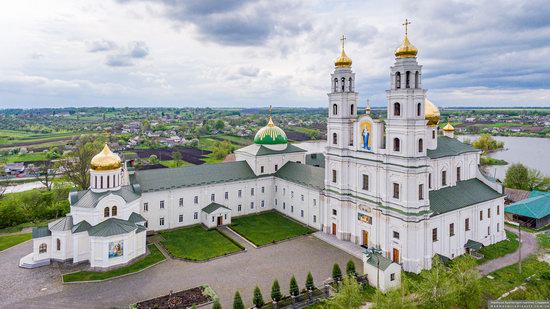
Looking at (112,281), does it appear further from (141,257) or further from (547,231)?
(547,231)

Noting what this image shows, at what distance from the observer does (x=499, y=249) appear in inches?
1021

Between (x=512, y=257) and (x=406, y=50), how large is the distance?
16.3 meters

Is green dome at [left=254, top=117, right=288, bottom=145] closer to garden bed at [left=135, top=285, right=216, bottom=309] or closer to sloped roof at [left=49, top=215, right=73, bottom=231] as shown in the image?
sloped roof at [left=49, top=215, right=73, bottom=231]

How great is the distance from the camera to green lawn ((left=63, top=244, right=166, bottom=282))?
22016 mm

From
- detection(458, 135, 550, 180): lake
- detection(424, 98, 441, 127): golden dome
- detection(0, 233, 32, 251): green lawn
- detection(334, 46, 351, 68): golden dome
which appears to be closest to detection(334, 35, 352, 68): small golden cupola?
detection(334, 46, 351, 68): golden dome

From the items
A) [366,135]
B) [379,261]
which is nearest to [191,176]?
[366,135]

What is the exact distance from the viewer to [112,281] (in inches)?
858

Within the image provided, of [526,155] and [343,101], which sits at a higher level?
[343,101]

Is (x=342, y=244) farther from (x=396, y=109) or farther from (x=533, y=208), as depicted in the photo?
(x=533, y=208)

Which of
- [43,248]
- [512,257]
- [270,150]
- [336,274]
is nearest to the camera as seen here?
[336,274]

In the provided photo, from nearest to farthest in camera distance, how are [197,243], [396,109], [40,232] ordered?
1. [396,109]
2. [40,232]
3. [197,243]

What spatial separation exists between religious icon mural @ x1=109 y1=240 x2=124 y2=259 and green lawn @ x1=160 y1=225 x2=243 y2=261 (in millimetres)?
3568

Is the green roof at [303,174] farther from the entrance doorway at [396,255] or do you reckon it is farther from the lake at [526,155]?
the lake at [526,155]

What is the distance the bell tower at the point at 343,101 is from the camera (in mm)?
27344
